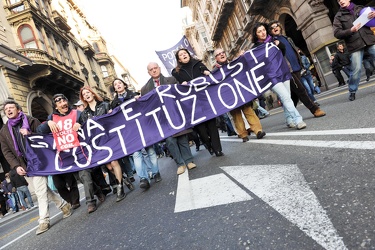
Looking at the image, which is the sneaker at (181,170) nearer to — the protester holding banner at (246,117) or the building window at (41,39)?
the protester holding banner at (246,117)

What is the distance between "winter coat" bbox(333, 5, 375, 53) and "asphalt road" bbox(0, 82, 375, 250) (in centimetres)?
200

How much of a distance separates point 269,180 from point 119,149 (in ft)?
9.37

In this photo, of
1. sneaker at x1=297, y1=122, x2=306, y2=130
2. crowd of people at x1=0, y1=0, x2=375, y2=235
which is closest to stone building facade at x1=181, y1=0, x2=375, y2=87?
crowd of people at x1=0, y1=0, x2=375, y2=235

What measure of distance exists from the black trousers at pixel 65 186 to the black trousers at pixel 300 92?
4.39 metres

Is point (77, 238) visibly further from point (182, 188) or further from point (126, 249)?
point (182, 188)

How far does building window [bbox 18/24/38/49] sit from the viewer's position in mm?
16942

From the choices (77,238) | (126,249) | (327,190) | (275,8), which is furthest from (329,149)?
(275,8)

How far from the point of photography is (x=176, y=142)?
4574 mm

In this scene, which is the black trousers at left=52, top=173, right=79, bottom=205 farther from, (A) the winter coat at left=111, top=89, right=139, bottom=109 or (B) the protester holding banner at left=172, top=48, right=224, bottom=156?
(B) the protester holding banner at left=172, top=48, right=224, bottom=156

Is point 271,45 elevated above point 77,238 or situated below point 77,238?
above

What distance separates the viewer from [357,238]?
121 centimetres

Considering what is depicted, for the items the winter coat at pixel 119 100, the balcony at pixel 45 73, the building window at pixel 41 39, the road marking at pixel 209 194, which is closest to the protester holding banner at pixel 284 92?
the road marking at pixel 209 194

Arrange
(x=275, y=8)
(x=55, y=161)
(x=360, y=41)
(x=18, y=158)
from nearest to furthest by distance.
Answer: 1. (x=18, y=158)
2. (x=55, y=161)
3. (x=360, y=41)
4. (x=275, y=8)

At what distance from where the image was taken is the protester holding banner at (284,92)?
4.47 metres
